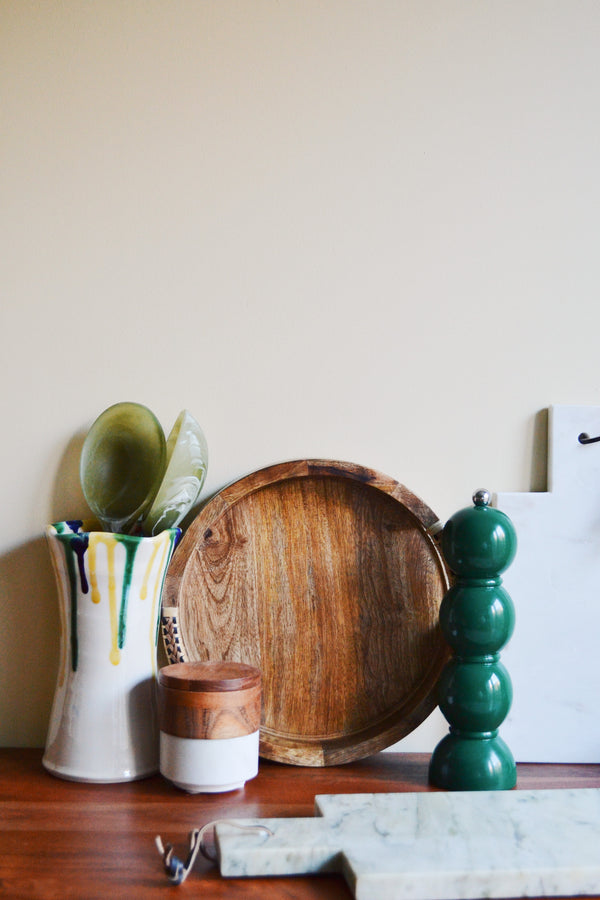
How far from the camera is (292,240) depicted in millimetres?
932

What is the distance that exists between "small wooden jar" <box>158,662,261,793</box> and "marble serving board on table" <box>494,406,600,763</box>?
0.31 m

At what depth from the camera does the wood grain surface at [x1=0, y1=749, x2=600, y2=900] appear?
1.88 feet

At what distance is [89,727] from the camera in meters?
0.78

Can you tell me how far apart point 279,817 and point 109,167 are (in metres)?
0.73

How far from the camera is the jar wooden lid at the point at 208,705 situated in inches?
29.1

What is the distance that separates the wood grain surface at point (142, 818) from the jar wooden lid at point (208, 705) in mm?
66

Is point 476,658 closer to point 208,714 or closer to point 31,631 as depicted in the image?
point 208,714

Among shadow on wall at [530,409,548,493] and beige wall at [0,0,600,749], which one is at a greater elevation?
beige wall at [0,0,600,749]

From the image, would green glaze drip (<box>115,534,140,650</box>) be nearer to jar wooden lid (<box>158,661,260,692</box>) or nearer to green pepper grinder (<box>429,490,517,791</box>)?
jar wooden lid (<box>158,661,260,692</box>)

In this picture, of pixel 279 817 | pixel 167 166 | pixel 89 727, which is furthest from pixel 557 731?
pixel 167 166

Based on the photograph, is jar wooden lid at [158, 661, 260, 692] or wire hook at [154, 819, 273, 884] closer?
wire hook at [154, 819, 273, 884]

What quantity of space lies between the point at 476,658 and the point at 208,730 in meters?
0.27

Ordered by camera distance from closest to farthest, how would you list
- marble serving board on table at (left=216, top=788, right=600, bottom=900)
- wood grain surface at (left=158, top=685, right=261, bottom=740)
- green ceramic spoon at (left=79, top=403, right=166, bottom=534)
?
marble serving board on table at (left=216, top=788, right=600, bottom=900), wood grain surface at (left=158, top=685, right=261, bottom=740), green ceramic spoon at (left=79, top=403, right=166, bottom=534)

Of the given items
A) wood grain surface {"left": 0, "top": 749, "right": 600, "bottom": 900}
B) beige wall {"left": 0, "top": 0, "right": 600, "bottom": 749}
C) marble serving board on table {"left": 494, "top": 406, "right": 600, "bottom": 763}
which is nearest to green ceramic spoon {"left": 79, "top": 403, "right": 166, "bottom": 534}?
beige wall {"left": 0, "top": 0, "right": 600, "bottom": 749}
